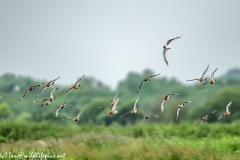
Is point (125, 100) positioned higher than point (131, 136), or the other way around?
point (131, 136)

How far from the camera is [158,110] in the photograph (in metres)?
63.7

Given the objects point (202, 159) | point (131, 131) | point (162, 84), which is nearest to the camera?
point (202, 159)

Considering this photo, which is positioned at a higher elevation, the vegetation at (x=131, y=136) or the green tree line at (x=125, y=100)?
the vegetation at (x=131, y=136)

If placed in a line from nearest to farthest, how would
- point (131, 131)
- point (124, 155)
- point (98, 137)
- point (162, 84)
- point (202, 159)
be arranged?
point (202, 159) → point (124, 155) → point (98, 137) → point (131, 131) → point (162, 84)

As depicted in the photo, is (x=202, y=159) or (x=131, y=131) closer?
(x=202, y=159)

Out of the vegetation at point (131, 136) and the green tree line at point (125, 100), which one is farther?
the green tree line at point (125, 100)

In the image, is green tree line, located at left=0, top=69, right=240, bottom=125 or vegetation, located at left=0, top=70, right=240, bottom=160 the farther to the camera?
green tree line, located at left=0, top=69, right=240, bottom=125

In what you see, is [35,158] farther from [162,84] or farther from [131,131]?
[162,84]

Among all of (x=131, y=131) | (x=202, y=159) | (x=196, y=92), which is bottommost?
(x=196, y=92)

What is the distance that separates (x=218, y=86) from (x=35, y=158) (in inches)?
3017

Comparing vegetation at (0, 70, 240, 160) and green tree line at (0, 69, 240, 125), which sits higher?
vegetation at (0, 70, 240, 160)

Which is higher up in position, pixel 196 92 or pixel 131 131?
pixel 131 131

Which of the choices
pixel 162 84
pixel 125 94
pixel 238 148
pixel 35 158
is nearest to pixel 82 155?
pixel 35 158

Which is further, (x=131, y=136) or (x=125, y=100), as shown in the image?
(x=125, y=100)
